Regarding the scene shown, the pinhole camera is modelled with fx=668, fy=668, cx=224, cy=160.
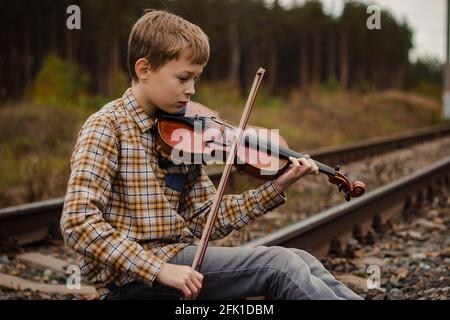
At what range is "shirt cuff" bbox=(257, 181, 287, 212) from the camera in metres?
2.45

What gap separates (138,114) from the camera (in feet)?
7.91

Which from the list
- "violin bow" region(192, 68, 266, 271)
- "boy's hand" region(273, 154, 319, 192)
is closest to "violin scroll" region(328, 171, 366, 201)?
"boy's hand" region(273, 154, 319, 192)

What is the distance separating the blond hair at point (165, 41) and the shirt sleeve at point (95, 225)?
1.23 ft

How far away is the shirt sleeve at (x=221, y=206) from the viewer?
2.50 meters

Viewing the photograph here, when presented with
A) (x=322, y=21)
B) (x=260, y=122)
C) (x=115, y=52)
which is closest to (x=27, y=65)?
(x=115, y=52)

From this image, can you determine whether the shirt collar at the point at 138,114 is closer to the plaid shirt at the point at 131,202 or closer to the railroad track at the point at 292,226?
the plaid shirt at the point at 131,202

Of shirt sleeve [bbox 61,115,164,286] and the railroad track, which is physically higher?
shirt sleeve [bbox 61,115,164,286]

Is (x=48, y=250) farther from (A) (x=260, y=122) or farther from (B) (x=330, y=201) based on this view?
(A) (x=260, y=122)

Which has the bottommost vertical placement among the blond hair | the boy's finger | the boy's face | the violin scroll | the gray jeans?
the gray jeans

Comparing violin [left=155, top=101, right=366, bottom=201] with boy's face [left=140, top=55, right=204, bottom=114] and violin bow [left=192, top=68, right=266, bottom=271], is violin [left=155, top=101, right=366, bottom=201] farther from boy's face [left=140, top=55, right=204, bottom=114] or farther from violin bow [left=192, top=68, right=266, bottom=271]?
violin bow [left=192, top=68, right=266, bottom=271]

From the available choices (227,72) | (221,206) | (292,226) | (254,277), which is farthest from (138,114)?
(227,72)

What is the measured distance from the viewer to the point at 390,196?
257 inches

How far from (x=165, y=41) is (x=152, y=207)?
57cm
